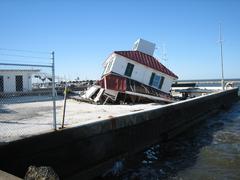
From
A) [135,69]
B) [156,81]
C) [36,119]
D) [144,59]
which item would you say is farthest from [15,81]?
[36,119]

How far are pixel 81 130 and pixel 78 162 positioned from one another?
0.99 m

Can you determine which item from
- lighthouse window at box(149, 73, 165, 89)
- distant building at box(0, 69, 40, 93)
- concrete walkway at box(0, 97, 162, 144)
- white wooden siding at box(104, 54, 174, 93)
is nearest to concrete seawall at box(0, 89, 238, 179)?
concrete walkway at box(0, 97, 162, 144)

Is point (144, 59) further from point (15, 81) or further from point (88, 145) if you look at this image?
point (88, 145)

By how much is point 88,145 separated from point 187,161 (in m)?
4.20

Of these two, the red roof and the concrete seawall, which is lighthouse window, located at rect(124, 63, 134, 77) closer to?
the red roof

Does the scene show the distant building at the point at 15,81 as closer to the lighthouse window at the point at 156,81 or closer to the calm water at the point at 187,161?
the lighthouse window at the point at 156,81

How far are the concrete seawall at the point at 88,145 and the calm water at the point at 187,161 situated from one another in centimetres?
53

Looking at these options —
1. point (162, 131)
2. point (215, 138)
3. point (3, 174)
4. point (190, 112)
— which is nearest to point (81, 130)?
point (3, 174)

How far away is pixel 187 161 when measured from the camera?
422 inches

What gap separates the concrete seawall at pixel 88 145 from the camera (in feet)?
22.6

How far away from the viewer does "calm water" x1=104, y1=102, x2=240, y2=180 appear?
938cm

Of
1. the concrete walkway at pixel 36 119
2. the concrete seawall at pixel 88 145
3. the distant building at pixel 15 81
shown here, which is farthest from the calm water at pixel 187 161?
the distant building at pixel 15 81

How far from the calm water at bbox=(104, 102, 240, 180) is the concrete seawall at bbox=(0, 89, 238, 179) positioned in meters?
0.53

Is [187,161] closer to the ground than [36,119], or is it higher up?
closer to the ground
